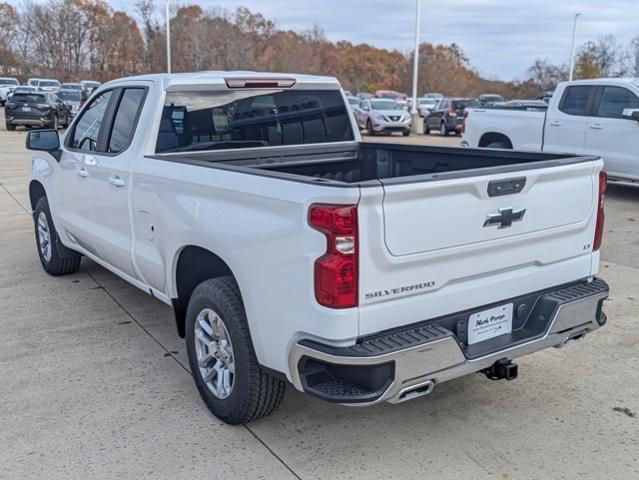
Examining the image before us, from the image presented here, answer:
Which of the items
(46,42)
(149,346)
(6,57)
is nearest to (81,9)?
(46,42)

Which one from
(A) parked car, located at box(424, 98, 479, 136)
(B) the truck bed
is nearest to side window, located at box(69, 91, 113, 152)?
(B) the truck bed

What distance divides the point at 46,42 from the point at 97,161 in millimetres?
82888

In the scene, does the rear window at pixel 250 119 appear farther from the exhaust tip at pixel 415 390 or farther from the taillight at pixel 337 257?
the exhaust tip at pixel 415 390

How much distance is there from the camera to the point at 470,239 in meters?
3.04

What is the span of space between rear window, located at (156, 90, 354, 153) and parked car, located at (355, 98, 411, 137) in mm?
21367

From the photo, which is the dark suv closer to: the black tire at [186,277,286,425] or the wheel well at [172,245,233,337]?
the wheel well at [172,245,233,337]

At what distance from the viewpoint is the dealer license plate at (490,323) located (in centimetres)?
316

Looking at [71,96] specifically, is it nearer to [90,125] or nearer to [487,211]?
[90,125]

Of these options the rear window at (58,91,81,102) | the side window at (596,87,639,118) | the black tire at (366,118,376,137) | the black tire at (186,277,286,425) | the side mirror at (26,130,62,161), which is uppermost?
the side window at (596,87,639,118)

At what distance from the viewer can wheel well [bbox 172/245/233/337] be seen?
11.8 ft

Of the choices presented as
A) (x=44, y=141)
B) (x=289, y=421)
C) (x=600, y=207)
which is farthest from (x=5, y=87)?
(x=600, y=207)

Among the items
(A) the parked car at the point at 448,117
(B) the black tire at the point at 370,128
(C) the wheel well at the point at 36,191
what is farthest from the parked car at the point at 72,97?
(C) the wheel well at the point at 36,191

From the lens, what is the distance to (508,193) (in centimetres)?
315

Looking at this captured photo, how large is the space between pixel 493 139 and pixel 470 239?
9635mm
